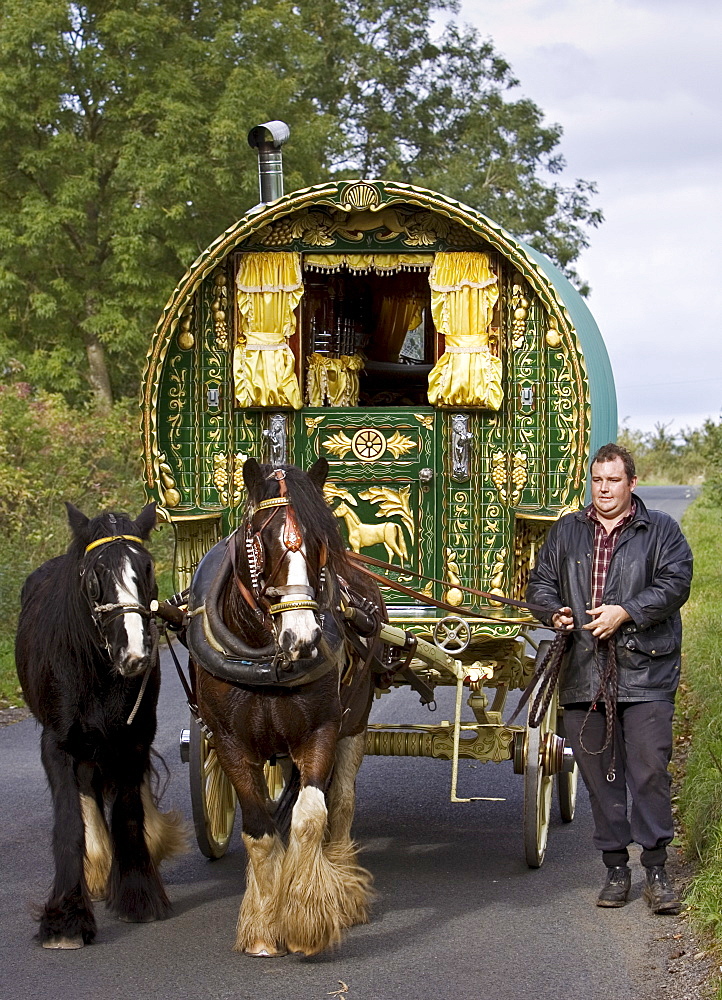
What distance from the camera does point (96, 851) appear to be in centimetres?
567

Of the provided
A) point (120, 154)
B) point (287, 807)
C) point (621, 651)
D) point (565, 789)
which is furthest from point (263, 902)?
point (120, 154)

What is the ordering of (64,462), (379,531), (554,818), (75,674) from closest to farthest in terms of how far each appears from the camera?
(75,674) < (379,531) < (554,818) < (64,462)

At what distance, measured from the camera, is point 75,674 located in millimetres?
5363

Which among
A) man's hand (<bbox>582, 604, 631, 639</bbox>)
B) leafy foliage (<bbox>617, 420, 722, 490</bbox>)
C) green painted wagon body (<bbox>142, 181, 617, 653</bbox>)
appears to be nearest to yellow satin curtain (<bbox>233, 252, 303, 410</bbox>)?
green painted wagon body (<bbox>142, 181, 617, 653</bbox>)

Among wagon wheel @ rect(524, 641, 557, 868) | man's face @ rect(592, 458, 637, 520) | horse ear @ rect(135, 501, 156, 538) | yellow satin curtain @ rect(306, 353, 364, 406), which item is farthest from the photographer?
yellow satin curtain @ rect(306, 353, 364, 406)

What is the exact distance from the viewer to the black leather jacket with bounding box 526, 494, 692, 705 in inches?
220

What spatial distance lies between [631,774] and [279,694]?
1589 millimetres

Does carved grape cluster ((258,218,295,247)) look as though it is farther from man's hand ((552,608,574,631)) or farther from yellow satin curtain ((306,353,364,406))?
man's hand ((552,608,574,631))

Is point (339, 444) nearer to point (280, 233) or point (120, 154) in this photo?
point (280, 233)

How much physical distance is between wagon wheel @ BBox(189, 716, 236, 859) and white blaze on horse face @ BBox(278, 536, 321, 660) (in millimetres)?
1657

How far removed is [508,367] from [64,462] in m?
9.87

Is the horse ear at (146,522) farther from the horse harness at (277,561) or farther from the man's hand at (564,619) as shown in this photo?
the man's hand at (564,619)

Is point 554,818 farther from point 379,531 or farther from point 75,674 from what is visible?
point 75,674

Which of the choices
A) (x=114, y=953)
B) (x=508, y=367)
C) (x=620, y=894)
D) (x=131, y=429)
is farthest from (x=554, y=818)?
(x=131, y=429)
